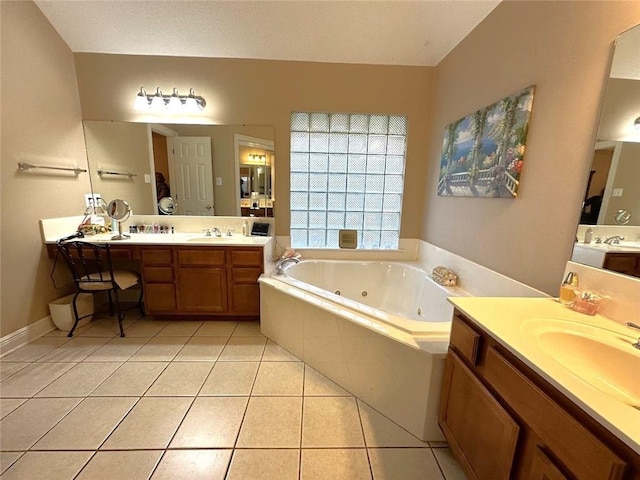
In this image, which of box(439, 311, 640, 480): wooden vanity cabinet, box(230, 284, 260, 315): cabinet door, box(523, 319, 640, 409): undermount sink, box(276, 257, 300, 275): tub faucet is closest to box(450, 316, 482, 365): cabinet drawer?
box(439, 311, 640, 480): wooden vanity cabinet

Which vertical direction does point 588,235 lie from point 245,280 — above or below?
above

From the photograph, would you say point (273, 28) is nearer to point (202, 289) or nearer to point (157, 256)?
point (157, 256)

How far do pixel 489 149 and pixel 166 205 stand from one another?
9.57ft

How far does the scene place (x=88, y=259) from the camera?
2402mm

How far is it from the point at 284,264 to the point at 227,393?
1.17 m

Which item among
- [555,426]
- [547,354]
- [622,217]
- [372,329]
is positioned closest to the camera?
[555,426]

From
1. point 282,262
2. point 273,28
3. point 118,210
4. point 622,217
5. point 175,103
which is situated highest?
point 273,28

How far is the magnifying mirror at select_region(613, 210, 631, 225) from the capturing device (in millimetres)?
1090

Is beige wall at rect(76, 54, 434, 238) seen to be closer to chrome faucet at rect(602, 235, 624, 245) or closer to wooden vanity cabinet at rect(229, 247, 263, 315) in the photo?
wooden vanity cabinet at rect(229, 247, 263, 315)

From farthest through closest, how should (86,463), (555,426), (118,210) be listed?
1. (118,210)
2. (86,463)
3. (555,426)

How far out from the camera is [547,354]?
0.82 meters

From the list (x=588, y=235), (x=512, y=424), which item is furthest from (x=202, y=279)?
(x=588, y=235)

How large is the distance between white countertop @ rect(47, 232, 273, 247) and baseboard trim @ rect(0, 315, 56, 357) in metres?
0.75

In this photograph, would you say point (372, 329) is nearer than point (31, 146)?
Yes
